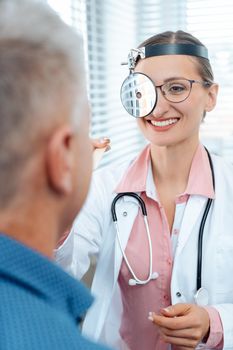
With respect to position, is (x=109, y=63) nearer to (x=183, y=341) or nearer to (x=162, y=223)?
(x=162, y=223)

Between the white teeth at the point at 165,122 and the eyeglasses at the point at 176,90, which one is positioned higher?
the eyeglasses at the point at 176,90

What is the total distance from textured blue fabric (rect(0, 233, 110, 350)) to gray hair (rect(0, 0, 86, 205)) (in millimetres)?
69

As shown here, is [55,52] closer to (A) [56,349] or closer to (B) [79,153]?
(B) [79,153]

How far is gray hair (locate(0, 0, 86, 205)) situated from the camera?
498 mm

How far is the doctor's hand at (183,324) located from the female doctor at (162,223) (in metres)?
0.04

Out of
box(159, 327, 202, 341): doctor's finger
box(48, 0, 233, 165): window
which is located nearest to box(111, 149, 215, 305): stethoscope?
box(159, 327, 202, 341): doctor's finger

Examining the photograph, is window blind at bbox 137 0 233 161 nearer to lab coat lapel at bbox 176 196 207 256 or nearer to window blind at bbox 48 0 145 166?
window blind at bbox 48 0 145 166

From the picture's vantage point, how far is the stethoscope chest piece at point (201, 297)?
122 cm

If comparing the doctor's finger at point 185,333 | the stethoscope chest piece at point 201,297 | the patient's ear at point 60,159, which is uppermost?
the patient's ear at point 60,159

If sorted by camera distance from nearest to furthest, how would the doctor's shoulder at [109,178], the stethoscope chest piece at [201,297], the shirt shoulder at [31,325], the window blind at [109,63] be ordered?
the shirt shoulder at [31,325]
the stethoscope chest piece at [201,297]
the doctor's shoulder at [109,178]
the window blind at [109,63]

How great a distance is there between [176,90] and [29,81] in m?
0.81

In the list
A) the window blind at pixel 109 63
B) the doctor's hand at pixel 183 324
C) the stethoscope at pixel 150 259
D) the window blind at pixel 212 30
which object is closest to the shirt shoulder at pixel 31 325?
the doctor's hand at pixel 183 324

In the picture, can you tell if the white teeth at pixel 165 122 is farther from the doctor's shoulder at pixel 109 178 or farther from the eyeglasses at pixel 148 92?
the doctor's shoulder at pixel 109 178

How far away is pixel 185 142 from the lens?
4.33 ft
